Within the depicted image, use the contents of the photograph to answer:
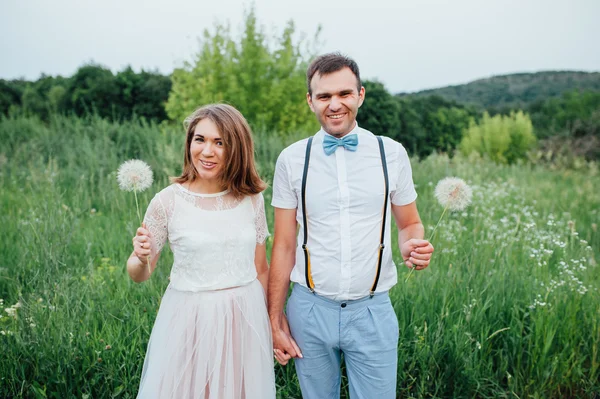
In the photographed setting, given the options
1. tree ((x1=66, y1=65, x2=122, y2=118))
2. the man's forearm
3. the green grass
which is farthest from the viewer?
tree ((x1=66, y1=65, x2=122, y2=118))

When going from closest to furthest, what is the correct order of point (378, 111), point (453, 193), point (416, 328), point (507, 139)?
point (453, 193), point (416, 328), point (507, 139), point (378, 111)

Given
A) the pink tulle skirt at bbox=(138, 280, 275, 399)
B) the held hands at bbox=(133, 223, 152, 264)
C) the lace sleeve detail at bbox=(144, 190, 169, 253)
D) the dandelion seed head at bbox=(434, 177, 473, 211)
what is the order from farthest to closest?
the dandelion seed head at bbox=(434, 177, 473, 211) < the lace sleeve detail at bbox=(144, 190, 169, 253) < the pink tulle skirt at bbox=(138, 280, 275, 399) < the held hands at bbox=(133, 223, 152, 264)

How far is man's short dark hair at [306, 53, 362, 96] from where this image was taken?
6.75 ft

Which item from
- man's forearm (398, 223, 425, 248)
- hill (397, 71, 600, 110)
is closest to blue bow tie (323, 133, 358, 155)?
man's forearm (398, 223, 425, 248)

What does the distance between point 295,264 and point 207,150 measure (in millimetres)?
708

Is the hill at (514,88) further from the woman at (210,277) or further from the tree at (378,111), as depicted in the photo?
the woman at (210,277)

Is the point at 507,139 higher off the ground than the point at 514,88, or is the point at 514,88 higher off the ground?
the point at 514,88

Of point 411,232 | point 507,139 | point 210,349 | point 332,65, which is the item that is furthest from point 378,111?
point 210,349

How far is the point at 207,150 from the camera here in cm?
214

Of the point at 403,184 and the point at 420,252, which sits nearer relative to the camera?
the point at 420,252

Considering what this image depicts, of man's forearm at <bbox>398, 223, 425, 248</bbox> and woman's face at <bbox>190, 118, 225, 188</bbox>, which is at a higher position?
woman's face at <bbox>190, 118, 225, 188</bbox>

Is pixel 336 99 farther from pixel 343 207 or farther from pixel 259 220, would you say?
pixel 259 220

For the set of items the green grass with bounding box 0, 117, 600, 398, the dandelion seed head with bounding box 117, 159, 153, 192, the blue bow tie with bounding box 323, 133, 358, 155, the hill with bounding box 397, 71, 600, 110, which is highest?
the hill with bounding box 397, 71, 600, 110

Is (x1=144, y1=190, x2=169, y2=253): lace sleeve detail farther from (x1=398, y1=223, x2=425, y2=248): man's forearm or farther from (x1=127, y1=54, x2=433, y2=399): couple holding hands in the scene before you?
(x1=398, y1=223, x2=425, y2=248): man's forearm
